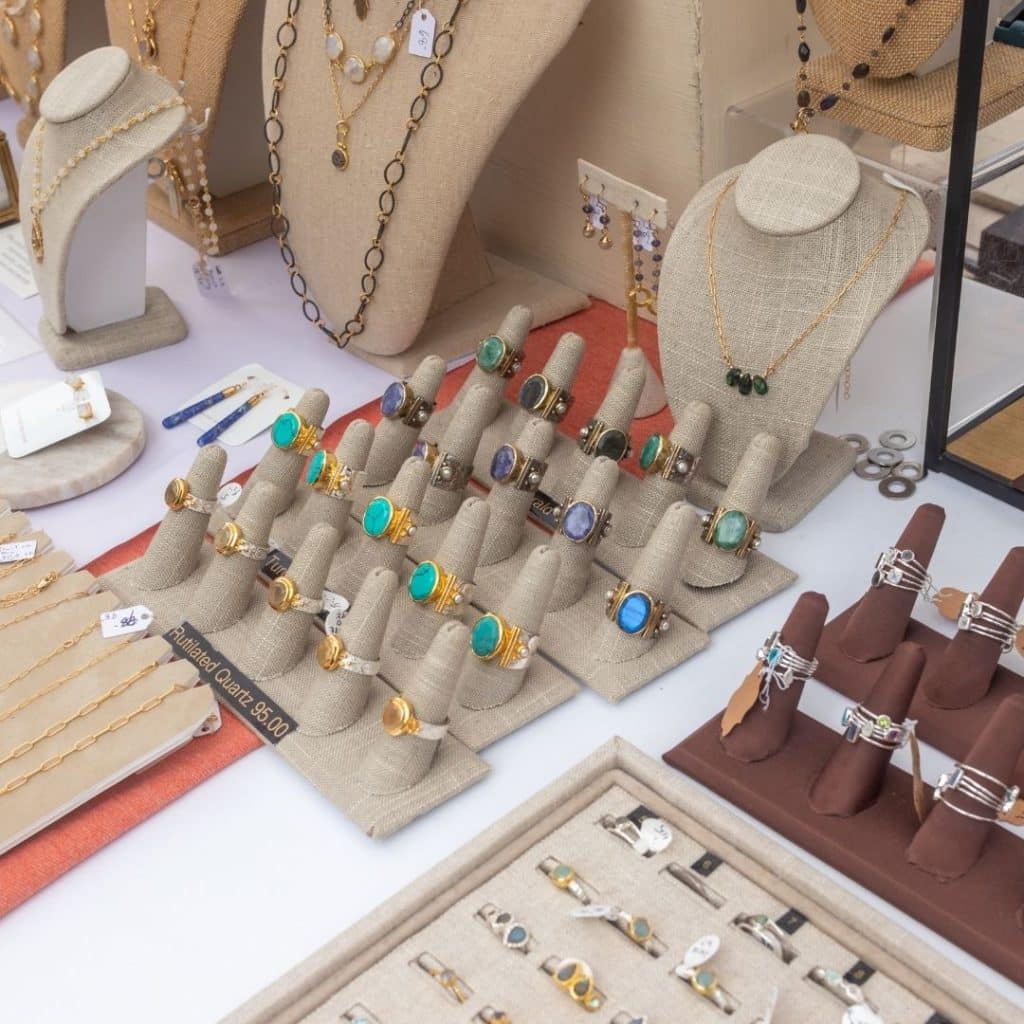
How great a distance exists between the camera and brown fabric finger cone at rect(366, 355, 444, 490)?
5.27 ft

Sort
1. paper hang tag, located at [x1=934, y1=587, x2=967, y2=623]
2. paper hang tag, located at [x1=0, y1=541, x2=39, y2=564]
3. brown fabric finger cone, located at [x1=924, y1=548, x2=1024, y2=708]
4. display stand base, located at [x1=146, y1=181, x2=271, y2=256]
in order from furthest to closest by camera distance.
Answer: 1. display stand base, located at [x1=146, y1=181, x2=271, y2=256]
2. paper hang tag, located at [x1=0, y1=541, x2=39, y2=564]
3. paper hang tag, located at [x1=934, y1=587, x2=967, y2=623]
4. brown fabric finger cone, located at [x1=924, y1=548, x2=1024, y2=708]

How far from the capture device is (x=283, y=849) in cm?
123

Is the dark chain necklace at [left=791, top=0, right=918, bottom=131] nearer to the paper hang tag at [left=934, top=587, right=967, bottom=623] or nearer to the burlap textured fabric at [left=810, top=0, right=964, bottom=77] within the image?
the burlap textured fabric at [left=810, top=0, right=964, bottom=77]

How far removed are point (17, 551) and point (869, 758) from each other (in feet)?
3.16

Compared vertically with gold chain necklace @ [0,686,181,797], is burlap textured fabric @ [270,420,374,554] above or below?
above

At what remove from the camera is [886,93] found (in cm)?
155

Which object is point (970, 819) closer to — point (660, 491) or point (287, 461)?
point (660, 491)

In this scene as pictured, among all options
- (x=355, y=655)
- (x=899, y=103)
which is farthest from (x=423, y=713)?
(x=899, y=103)

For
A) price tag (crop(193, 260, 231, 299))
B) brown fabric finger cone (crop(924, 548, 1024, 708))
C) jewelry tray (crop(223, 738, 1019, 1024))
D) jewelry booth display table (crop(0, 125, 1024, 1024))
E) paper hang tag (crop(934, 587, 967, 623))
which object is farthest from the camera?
price tag (crop(193, 260, 231, 299))

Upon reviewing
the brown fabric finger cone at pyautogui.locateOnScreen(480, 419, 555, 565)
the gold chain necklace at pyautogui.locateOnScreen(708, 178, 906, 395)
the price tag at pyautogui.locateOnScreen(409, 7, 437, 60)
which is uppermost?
the price tag at pyautogui.locateOnScreen(409, 7, 437, 60)

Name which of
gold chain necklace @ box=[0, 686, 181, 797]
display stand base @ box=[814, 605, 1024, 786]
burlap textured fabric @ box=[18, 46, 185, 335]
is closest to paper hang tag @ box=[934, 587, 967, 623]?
display stand base @ box=[814, 605, 1024, 786]

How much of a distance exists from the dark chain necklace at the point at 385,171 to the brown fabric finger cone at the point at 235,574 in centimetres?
48

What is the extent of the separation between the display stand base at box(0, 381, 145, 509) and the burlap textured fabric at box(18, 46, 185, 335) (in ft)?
0.85

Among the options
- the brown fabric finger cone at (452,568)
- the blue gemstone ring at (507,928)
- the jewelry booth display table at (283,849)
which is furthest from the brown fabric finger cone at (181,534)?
the blue gemstone ring at (507,928)
